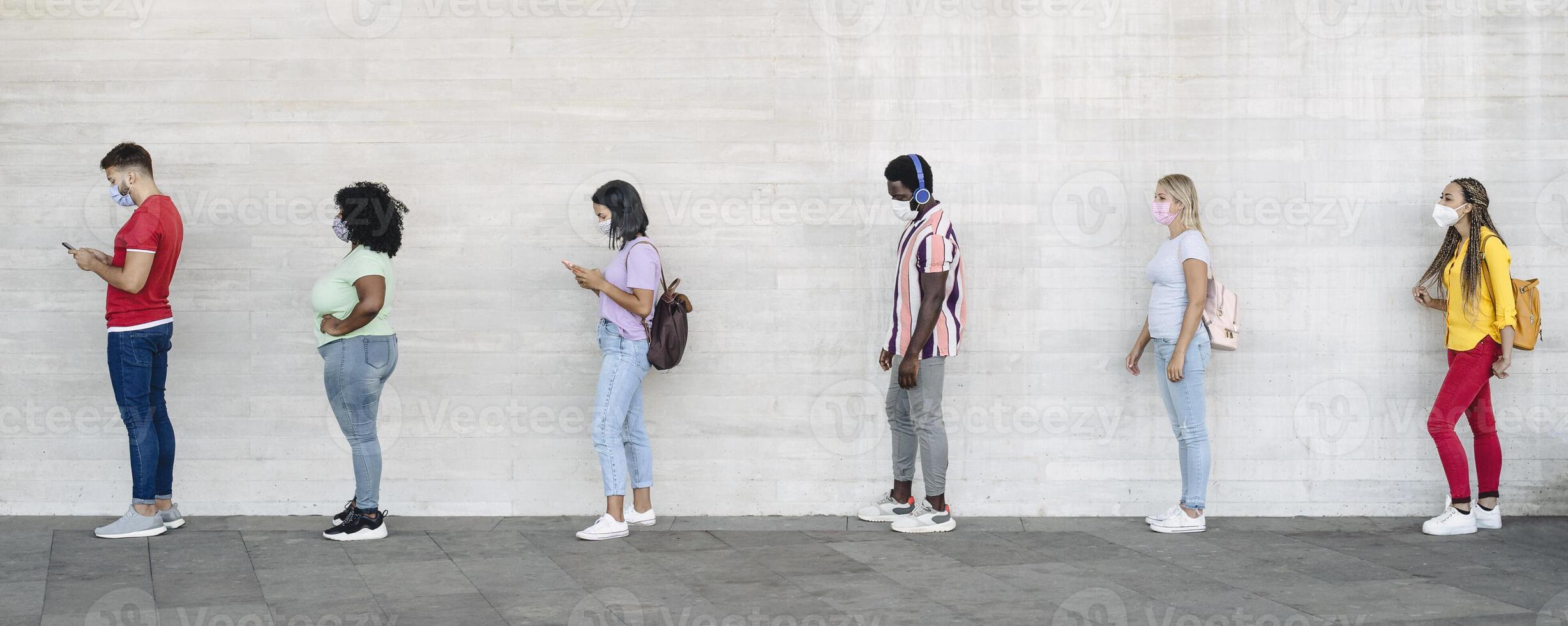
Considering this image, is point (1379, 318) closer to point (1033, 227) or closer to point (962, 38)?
point (1033, 227)

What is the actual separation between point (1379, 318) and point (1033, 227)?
178cm

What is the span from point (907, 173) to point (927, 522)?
1.60 m

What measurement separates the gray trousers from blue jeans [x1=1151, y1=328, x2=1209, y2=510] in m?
1.05

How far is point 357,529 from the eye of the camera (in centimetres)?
573

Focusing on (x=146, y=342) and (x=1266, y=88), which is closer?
(x=146, y=342)

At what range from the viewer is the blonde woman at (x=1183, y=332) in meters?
5.70

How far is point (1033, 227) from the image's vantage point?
628 cm

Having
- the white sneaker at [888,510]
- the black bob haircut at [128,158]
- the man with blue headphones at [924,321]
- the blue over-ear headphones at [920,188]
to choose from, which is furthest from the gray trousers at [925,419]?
the black bob haircut at [128,158]

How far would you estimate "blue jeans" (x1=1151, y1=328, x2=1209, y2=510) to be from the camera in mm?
5805

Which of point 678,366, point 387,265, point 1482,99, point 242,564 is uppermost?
point 1482,99

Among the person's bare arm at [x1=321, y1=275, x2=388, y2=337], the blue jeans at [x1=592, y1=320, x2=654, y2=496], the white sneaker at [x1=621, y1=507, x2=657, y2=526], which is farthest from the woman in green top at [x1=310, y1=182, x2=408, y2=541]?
the white sneaker at [x1=621, y1=507, x2=657, y2=526]

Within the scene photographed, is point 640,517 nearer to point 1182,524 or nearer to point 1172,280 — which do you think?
point 1182,524

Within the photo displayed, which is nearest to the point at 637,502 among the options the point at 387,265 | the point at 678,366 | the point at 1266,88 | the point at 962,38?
the point at 678,366

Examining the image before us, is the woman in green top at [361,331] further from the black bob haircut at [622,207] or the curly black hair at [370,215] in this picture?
the black bob haircut at [622,207]
